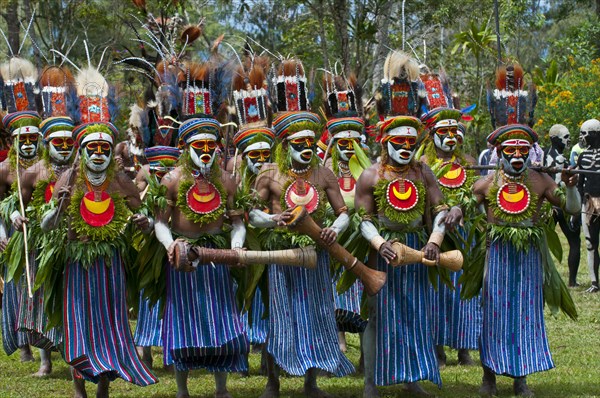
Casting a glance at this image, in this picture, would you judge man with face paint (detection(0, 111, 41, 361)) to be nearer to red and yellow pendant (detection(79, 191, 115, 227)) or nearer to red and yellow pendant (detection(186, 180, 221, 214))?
red and yellow pendant (detection(79, 191, 115, 227))

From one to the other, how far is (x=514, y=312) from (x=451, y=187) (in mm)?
1642

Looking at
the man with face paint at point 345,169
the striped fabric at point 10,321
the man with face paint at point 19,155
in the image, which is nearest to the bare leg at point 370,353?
the man with face paint at point 345,169

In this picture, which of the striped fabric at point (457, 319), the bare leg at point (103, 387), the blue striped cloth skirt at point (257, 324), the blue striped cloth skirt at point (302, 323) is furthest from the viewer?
the blue striped cloth skirt at point (257, 324)

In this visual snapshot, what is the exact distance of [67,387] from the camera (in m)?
9.18

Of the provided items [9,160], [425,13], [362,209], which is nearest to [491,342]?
[362,209]

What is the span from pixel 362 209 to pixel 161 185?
Answer: 1464 mm

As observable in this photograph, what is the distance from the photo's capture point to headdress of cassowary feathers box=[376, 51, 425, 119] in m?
8.40

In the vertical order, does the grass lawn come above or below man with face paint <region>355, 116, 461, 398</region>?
below

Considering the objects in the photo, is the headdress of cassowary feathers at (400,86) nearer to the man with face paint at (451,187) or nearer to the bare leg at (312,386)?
the man with face paint at (451,187)

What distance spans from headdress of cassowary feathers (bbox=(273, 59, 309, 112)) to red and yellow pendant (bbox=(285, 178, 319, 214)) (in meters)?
0.74

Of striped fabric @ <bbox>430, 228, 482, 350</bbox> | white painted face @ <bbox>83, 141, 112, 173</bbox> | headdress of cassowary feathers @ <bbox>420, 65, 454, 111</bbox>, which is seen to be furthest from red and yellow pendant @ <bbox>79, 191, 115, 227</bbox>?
headdress of cassowary feathers @ <bbox>420, 65, 454, 111</bbox>

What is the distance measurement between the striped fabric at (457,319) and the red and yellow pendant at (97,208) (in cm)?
291

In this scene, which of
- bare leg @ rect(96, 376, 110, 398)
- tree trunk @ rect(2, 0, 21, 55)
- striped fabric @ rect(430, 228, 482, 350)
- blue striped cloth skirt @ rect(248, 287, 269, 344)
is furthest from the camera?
tree trunk @ rect(2, 0, 21, 55)

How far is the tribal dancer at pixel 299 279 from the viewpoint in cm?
820
